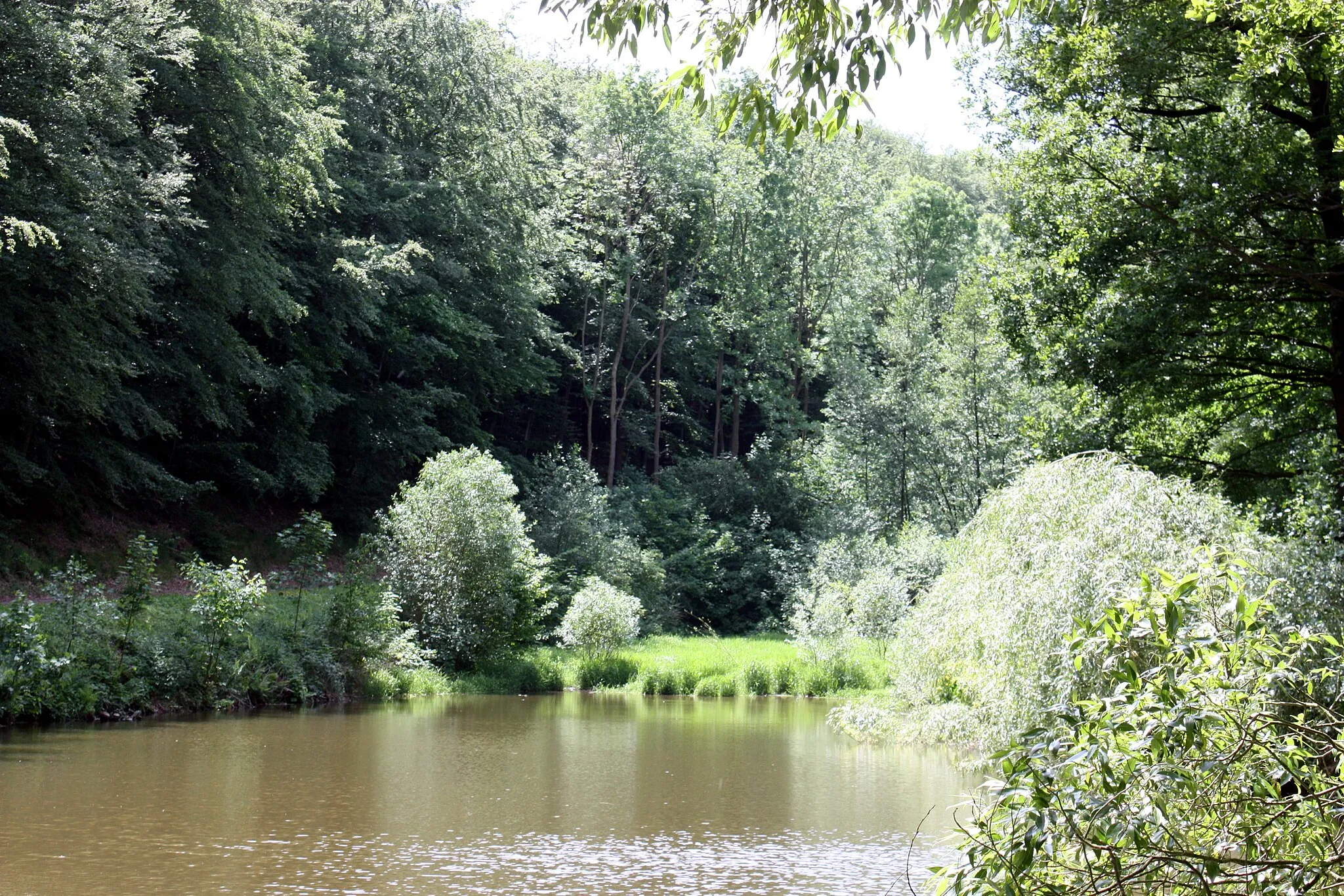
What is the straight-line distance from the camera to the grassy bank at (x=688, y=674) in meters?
22.4

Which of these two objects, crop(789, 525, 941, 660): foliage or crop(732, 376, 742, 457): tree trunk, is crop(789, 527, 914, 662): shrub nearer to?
crop(789, 525, 941, 660): foliage

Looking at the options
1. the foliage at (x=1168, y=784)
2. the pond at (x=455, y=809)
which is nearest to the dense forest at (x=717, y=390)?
the foliage at (x=1168, y=784)

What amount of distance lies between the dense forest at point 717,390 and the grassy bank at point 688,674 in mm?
107

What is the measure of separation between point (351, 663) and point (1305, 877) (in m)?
18.2

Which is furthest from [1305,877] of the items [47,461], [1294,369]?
[47,461]

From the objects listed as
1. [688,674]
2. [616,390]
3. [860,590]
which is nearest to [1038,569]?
[860,590]

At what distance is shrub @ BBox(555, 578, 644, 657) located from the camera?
23.5 meters

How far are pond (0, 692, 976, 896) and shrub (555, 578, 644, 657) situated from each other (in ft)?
22.9

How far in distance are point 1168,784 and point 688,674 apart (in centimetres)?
2037

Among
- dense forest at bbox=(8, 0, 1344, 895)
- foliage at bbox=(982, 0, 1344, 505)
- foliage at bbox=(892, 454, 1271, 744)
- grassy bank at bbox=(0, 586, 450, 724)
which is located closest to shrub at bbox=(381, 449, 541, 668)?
dense forest at bbox=(8, 0, 1344, 895)

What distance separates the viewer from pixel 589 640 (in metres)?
23.6

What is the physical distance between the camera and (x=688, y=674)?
75.9 feet

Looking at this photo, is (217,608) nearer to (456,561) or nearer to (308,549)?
(308,549)

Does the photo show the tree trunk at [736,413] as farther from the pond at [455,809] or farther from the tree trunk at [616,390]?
the pond at [455,809]
